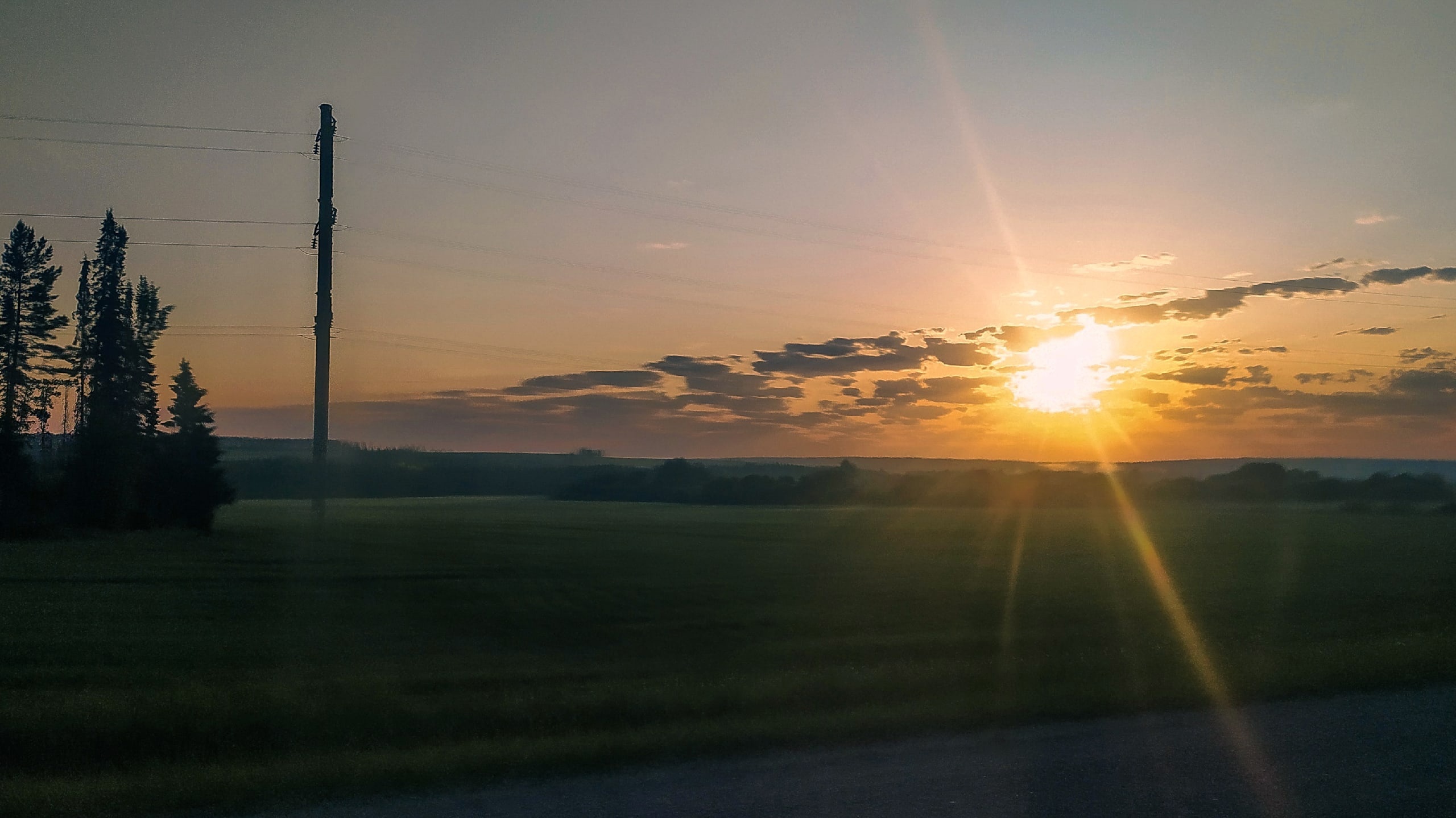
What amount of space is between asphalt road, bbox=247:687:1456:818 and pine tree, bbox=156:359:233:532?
69061 mm

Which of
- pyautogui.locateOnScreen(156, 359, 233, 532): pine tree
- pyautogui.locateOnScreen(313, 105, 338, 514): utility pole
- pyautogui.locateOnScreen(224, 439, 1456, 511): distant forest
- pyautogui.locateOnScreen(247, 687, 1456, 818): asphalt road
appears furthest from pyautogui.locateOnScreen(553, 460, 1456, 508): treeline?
pyautogui.locateOnScreen(247, 687, 1456, 818): asphalt road

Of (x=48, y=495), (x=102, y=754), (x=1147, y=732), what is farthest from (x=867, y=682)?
(x=48, y=495)

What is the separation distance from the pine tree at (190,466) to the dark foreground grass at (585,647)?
18617 mm

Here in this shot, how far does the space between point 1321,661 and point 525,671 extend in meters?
13.5

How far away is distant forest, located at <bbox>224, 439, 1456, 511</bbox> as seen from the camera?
92.6 metres

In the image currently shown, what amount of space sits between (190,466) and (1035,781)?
76801mm

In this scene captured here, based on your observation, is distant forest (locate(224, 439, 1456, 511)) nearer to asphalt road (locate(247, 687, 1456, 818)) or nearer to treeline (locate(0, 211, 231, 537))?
treeline (locate(0, 211, 231, 537))

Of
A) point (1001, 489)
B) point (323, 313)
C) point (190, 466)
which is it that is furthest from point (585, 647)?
point (1001, 489)

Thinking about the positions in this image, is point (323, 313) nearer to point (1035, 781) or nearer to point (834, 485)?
point (1035, 781)

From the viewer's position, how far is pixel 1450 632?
19.5 meters

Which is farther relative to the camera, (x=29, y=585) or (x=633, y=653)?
(x=29, y=585)

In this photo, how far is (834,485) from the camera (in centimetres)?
10712

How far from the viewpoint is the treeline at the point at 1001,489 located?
305 ft

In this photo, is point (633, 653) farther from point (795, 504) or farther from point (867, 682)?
point (795, 504)
